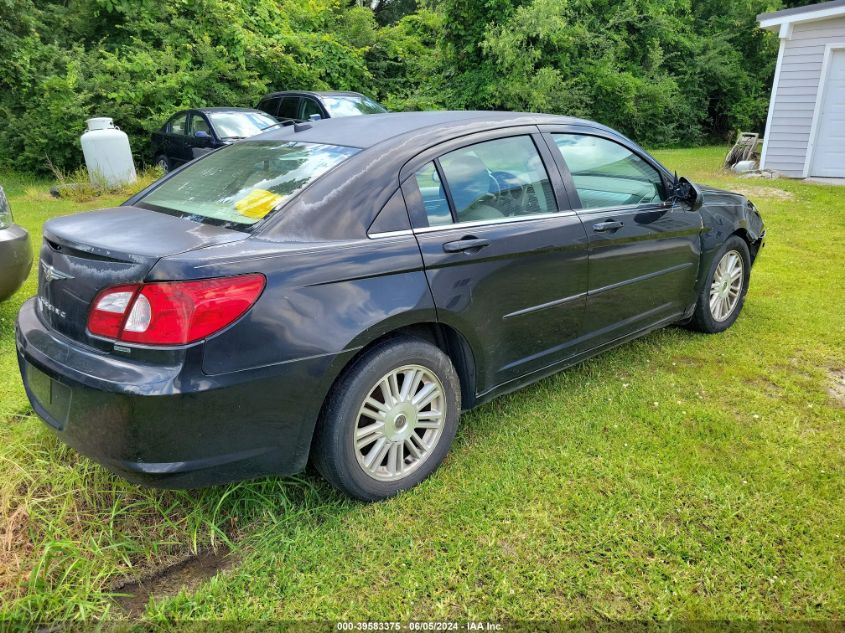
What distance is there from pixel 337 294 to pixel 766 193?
10569mm

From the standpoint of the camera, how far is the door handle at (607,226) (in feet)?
10.8

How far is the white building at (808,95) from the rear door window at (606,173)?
10244mm

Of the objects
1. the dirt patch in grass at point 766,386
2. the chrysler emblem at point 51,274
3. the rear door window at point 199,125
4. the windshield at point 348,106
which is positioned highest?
the windshield at point 348,106

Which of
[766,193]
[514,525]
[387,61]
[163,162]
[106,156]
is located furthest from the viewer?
[387,61]

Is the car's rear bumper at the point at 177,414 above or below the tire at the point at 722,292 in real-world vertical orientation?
above

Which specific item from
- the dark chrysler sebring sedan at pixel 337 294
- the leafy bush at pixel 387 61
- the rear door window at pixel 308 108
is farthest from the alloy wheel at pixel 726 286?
the leafy bush at pixel 387 61

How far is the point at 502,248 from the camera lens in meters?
2.85

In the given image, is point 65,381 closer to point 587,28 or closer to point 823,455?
point 823,455

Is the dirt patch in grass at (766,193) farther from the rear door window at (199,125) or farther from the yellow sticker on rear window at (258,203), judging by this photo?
the yellow sticker on rear window at (258,203)

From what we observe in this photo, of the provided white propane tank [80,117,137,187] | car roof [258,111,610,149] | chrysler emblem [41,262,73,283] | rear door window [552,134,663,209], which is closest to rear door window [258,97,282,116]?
white propane tank [80,117,137,187]

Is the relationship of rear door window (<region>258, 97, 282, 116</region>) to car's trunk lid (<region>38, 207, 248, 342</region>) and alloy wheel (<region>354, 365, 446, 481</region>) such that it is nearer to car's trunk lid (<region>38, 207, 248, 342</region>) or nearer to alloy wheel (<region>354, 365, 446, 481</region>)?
car's trunk lid (<region>38, 207, 248, 342</region>)

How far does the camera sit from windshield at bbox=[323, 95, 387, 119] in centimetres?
1061

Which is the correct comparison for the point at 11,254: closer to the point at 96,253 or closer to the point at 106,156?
the point at 96,253

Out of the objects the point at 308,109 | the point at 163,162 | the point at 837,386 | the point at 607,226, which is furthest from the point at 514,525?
the point at 163,162
